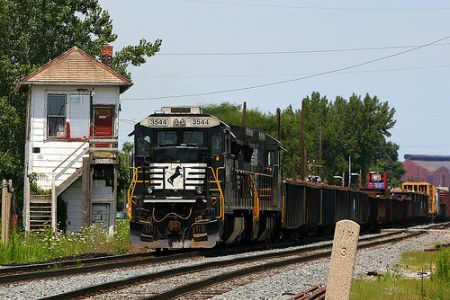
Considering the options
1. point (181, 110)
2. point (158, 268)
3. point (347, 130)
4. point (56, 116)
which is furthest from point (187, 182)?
point (347, 130)

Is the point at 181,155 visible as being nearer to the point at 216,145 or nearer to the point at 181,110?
the point at 216,145

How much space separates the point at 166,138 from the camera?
80.2 feet

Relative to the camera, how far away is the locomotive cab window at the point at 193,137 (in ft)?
80.0

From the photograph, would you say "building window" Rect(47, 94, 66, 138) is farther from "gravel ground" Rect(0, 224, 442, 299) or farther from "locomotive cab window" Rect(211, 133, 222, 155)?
"gravel ground" Rect(0, 224, 442, 299)

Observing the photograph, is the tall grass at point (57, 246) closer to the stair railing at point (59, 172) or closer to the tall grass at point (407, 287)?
the stair railing at point (59, 172)

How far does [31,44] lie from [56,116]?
11.8 metres

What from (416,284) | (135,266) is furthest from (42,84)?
(416,284)

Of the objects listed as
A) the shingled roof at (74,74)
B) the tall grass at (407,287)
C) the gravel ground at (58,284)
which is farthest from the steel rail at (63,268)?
the shingled roof at (74,74)

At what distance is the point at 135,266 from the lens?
65.6 ft

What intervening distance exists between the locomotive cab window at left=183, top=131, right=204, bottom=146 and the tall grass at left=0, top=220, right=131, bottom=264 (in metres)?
4.19

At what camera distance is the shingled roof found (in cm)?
3816

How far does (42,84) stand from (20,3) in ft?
37.0

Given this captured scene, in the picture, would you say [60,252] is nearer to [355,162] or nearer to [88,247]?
[88,247]

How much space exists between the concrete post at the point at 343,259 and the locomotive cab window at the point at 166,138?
14498 millimetres
